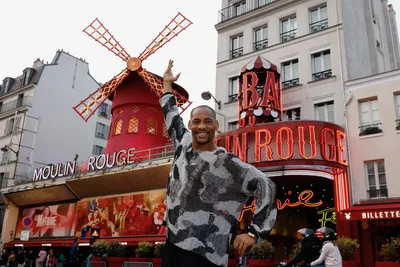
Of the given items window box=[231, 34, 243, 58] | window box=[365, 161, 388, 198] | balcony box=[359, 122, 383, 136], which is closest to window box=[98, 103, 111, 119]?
window box=[231, 34, 243, 58]

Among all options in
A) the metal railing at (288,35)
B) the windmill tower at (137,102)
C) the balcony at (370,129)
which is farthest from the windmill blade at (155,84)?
the balcony at (370,129)

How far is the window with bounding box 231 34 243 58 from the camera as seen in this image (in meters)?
15.9

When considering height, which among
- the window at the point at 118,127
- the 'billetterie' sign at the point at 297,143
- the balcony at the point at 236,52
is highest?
the balcony at the point at 236,52

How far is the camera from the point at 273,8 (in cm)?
1518


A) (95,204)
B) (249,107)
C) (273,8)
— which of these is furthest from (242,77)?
(95,204)

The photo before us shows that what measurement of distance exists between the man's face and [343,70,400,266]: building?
9289 mm

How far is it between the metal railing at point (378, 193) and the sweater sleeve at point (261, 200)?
10.2 metres

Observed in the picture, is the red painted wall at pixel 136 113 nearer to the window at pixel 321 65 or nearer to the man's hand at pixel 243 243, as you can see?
the window at pixel 321 65

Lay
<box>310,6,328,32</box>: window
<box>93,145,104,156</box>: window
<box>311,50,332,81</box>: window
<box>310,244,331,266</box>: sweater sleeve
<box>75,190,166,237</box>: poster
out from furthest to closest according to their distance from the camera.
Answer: <box>93,145,104,156</box>: window → <box>75,190,166,237</box>: poster → <box>310,6,328,32</box>: window → <box>311,50,332,81</box>: window → <box>310,244,331,266</box>: sweater sleeve

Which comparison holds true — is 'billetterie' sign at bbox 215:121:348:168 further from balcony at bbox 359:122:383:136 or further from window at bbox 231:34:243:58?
window at bbox 231:34:243:58

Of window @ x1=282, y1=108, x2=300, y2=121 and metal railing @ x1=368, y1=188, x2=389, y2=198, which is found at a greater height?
→ window @ x1=282, y1=108, x2=300, y2=121

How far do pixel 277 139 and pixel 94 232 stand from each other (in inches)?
234

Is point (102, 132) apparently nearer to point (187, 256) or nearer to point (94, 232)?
point (94, 232)

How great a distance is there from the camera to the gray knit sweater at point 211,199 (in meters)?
2.05
